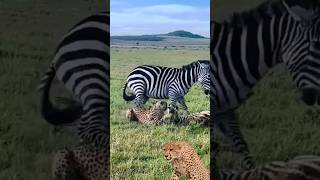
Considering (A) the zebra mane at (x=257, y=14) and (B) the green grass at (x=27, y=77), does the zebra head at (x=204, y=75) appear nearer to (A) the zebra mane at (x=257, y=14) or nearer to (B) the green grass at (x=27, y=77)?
(A) the zebra mane at (x=257, y=14)

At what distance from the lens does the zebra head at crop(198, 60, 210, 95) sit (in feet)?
10.8

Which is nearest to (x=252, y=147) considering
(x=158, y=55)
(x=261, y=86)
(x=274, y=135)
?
(x=274, y=135)

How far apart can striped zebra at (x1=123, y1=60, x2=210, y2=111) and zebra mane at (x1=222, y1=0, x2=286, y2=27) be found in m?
0.32

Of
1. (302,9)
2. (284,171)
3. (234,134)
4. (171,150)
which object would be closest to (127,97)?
(171,150)

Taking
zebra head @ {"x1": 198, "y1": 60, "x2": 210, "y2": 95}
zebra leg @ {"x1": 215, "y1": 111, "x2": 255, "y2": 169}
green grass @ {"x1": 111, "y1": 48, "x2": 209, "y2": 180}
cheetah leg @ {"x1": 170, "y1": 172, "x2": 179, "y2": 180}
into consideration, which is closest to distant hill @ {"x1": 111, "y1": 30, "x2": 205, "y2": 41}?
green grass @ {"x1": 111, "y1": 48, "x2": 209, "y2": 180}

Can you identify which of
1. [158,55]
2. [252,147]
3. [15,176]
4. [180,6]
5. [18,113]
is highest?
[180,6]

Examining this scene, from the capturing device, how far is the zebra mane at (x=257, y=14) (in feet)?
10.7

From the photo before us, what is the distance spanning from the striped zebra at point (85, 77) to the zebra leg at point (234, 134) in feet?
2.48

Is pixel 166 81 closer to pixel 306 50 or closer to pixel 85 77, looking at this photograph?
pixel 85 77

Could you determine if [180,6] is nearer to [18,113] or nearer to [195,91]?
[195,91]

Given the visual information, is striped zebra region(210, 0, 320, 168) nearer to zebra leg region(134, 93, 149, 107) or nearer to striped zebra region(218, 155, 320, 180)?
striped zebra region(218, 155, 320, 180)

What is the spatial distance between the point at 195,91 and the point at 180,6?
1.90 ft

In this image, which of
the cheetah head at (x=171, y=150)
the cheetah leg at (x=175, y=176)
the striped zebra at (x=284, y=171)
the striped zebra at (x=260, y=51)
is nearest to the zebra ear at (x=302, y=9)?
the striped zebra at (x=260, y=51)

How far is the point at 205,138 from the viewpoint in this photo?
330cm
